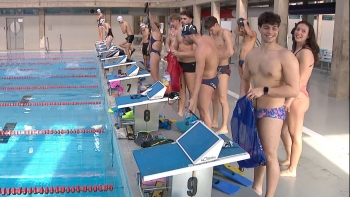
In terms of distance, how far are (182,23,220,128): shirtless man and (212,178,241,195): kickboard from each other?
98 centimetres

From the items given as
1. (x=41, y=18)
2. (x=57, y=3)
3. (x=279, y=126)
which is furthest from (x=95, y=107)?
(x=41, y=18)

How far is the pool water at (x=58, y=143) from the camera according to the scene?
13.1 ft

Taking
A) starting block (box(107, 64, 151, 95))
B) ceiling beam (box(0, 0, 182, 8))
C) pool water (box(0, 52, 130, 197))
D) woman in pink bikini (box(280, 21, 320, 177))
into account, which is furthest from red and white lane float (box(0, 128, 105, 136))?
ceiling beam (box(0, 0, 182, 8))

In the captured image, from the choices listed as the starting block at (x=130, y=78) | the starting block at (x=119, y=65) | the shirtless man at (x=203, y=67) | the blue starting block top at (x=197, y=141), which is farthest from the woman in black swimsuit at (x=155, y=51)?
the blue starting block top at (x=197, y=141)

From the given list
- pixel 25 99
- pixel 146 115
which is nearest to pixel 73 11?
pixel 25 99

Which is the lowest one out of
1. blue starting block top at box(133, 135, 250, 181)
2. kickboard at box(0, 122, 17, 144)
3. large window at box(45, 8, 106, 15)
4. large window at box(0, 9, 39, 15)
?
kickboard at box(0, 122, 17, 144)

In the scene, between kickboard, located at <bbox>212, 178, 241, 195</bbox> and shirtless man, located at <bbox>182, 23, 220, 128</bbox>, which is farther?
shirtless man, located at <bbox>182, 23, 220, 128</bbox>

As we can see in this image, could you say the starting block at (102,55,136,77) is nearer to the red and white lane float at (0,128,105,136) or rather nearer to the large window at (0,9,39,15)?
the red and white lane float at (0,128,105,136)

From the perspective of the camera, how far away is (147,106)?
14.8 ft

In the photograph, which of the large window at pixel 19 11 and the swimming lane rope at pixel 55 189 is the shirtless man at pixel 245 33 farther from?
the large window at pixel 19 11

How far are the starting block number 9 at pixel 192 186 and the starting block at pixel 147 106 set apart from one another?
1886mm

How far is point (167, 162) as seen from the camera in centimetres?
240

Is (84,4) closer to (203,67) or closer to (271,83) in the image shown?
(203,67)

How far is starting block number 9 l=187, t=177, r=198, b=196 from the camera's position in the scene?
2.55 meters
